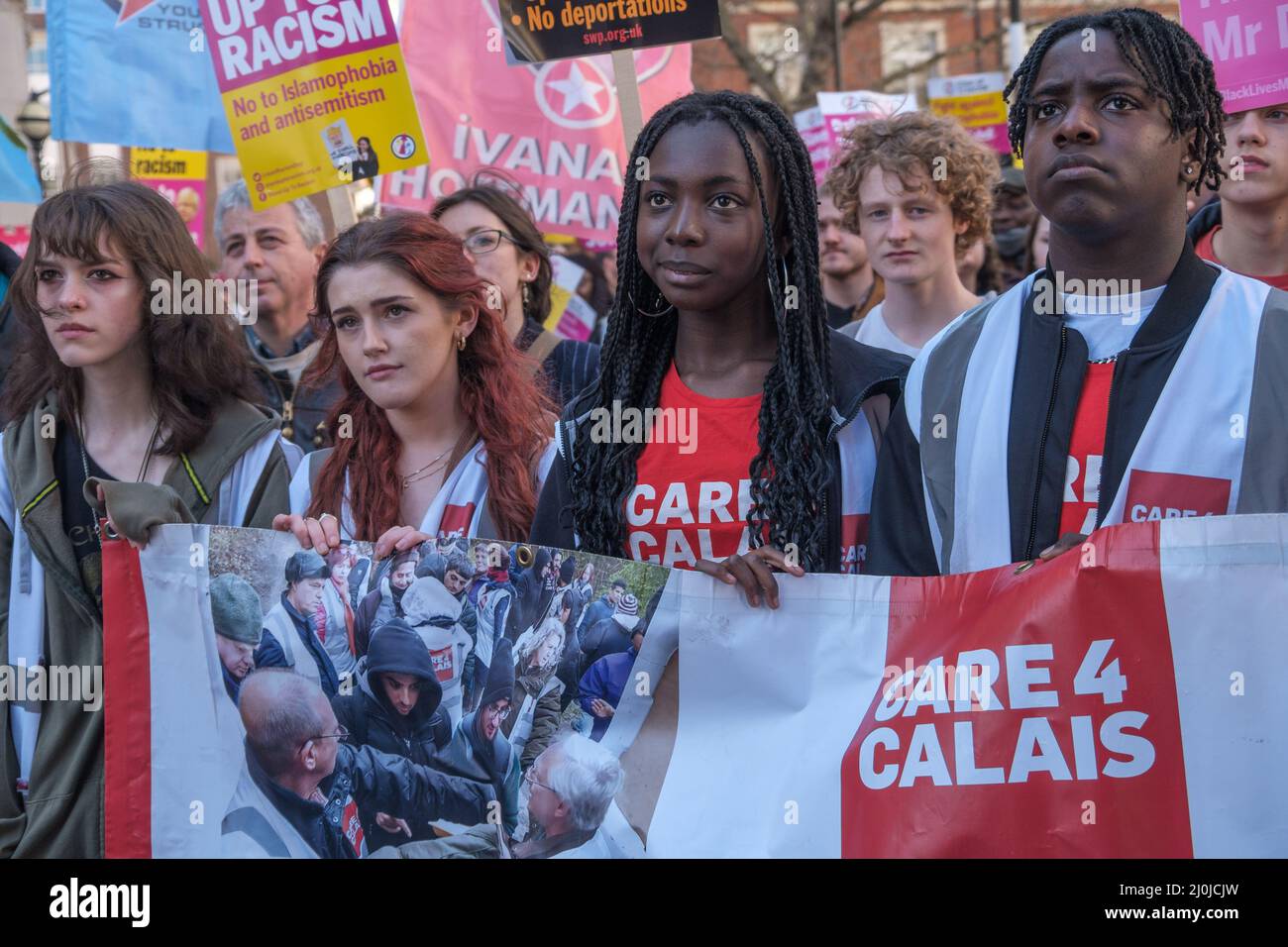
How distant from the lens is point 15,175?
625 cm

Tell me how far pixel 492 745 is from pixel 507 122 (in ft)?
13.6

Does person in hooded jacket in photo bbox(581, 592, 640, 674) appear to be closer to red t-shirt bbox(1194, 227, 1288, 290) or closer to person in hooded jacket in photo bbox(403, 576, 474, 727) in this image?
person in hooded jacket in photo bbox(403, 576, 474, 727)

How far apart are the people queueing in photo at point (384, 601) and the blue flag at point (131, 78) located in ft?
12.2

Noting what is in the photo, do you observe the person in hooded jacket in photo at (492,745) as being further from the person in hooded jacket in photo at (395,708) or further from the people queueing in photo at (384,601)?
the people queueing in photo at (384,601)

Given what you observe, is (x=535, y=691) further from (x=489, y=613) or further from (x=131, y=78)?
(x=131, y=78)

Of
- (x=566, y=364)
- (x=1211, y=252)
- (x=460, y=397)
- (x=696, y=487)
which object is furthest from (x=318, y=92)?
(x=1211, y=252)

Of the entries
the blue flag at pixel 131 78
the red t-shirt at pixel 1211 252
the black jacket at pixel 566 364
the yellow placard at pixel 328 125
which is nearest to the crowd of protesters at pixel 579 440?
the black jacket at pixel 566 364

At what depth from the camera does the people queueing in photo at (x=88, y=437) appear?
326cm

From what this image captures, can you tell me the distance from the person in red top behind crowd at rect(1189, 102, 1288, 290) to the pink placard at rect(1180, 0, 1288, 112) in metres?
0.09

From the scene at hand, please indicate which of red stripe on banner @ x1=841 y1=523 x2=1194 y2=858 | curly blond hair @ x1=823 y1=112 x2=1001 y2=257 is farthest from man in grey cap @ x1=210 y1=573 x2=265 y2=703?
curly blond hair @ x1=823 y1=112 x2=1001 y2=257

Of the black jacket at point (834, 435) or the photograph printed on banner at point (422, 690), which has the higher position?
the black jacket at point (834, 435)

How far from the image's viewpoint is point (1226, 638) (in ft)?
8.05
